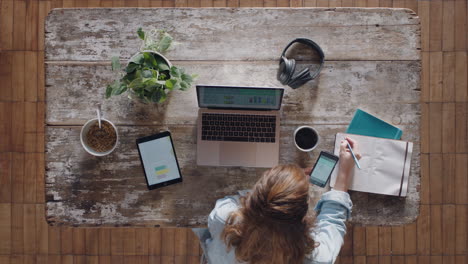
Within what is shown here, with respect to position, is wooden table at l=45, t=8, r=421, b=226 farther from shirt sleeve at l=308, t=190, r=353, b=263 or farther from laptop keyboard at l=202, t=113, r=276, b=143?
shirt sleeve at l=308, t=190, r=353, b=263

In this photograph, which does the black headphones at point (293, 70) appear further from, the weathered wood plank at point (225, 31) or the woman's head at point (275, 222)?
the woman's head at point (275, 222)

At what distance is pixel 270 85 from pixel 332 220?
1.91 feet

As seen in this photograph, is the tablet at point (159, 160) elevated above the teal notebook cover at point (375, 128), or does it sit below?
below

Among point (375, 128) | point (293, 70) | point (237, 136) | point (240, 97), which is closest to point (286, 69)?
point (293, 70)

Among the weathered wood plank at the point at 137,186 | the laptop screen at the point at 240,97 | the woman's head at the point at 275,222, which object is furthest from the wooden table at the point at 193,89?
the woman's head at the point at 275,222

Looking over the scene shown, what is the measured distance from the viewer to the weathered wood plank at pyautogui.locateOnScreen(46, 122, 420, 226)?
55.9 inches

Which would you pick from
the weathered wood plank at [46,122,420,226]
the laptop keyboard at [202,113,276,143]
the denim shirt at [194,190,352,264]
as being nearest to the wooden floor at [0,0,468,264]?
the weathered wood plank at [46,122,420,226]

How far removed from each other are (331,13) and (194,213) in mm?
992

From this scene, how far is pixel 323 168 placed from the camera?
139cm

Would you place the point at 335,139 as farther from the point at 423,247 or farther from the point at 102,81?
the point at 423,247

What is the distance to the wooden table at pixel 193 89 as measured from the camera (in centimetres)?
142

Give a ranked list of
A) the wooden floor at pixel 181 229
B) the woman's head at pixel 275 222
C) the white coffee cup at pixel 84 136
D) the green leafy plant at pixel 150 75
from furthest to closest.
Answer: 1. the wooden floor at pixel 181 229
2. the white coffee cup at pixel 84 136
3. the green leafy plant at pixel 150 75
4. the woman's head at pixel 275 222

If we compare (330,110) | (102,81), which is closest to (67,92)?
(102,81)

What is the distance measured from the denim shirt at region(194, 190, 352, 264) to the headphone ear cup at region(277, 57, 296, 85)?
474 millimetres
